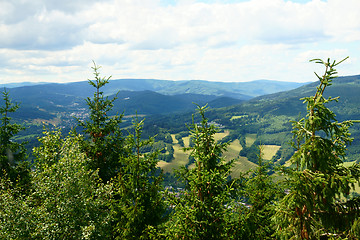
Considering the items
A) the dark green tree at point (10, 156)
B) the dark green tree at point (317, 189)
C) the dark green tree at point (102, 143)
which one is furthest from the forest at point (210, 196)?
the dark green tree at point (10, 156)

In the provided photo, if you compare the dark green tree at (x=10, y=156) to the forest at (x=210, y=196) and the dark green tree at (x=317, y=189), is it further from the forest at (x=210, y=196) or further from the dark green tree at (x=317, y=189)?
the dark green tree at (x=317, y=189)

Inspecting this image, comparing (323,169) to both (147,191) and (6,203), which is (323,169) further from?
(6,203)

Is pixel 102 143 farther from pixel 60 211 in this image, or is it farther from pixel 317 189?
pixel 317 189

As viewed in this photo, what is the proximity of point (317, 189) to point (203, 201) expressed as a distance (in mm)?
5387

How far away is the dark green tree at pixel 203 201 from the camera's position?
11.2 metres

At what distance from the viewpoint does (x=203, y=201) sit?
1222cm

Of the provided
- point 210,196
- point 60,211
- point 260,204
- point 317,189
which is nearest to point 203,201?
point 210,196

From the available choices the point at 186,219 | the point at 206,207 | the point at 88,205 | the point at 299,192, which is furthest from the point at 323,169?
the point at 88,205

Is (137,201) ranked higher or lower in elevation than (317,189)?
lower

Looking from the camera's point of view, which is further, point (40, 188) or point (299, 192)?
point (40, 188)

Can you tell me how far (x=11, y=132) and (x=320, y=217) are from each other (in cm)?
2998

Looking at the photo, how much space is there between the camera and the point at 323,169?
908 centimetres

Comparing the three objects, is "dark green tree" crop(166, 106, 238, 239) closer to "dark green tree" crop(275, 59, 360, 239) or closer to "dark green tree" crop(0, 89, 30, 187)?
"dark green tree" crop(275, 59, 360, 239)

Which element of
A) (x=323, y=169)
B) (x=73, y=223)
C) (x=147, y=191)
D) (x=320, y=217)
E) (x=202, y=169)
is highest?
(x=323, y=169)
